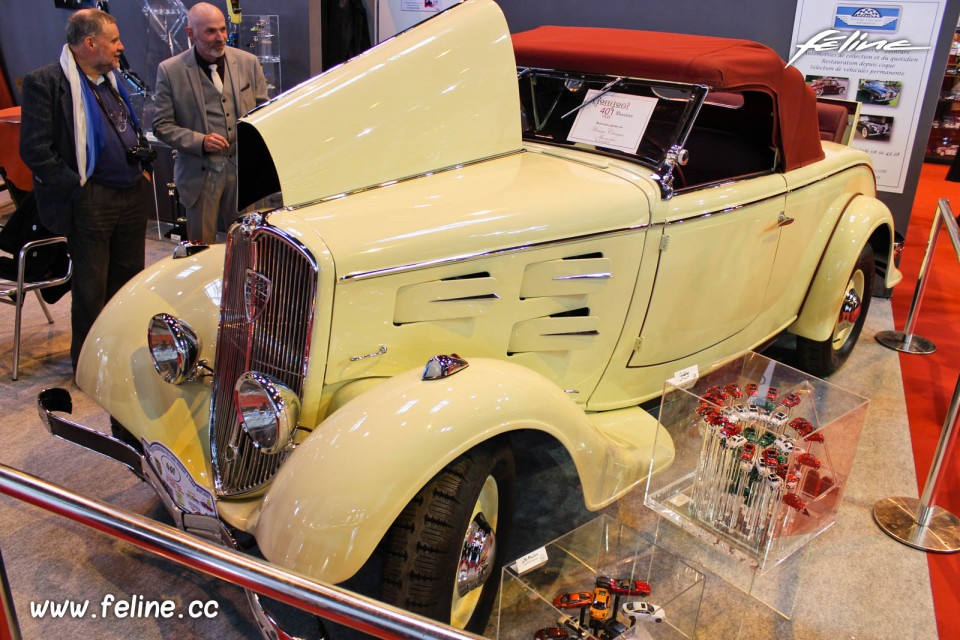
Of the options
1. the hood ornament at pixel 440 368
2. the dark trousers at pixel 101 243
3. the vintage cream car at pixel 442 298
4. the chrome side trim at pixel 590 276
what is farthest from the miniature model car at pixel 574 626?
the dark trousers at pixel 101 243

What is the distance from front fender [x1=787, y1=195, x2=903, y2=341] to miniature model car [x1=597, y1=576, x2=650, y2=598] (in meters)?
2.09

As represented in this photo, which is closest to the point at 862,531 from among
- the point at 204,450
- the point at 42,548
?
the point at 204,450

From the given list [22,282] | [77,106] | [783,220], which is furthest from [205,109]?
[783,220]

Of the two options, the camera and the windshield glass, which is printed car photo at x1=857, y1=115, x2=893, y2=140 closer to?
the windshield glass

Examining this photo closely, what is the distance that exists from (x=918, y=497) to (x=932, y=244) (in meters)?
1.84

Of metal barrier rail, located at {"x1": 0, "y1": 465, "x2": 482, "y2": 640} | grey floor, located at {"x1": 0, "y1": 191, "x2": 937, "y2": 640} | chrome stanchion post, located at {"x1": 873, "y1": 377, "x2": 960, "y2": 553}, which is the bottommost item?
grey floor, located at {"x1": 0, "y1": 191, "x2": 937, "y2": 640}

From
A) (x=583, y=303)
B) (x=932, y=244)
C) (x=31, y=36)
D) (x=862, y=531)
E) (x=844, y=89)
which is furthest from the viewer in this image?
(x=31, y=36)

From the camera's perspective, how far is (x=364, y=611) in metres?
1.23

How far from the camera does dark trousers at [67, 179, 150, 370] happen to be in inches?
139

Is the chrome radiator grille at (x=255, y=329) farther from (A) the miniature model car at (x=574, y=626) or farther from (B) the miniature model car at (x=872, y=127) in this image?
(B) the miniature model car at (x=872, y=127)

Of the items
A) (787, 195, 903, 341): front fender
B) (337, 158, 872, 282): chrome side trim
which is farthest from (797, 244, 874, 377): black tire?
(337, 158, 872, 282): chrome side trim

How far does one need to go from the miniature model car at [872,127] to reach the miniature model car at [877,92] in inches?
5.3

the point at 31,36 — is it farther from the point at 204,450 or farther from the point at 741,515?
the point at 741,515

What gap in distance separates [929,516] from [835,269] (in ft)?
4.18
